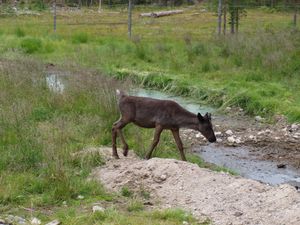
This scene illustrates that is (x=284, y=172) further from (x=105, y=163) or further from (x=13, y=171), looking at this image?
(x=13, y=171)

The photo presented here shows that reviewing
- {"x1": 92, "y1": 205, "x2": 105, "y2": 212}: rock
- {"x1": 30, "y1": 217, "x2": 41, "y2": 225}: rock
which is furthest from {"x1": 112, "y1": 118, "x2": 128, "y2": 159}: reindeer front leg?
{"x1": 30, "y1": 217, "x2": 41, "y2": 225}: rock

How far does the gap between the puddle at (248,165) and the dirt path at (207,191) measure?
6.32 feet

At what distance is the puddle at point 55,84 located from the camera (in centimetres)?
1420

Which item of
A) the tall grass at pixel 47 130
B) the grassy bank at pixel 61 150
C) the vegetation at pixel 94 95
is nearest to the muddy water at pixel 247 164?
the vegetation at pixel 94 95

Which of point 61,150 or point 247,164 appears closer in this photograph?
point 61,150

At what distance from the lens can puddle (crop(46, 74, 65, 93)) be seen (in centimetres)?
1420

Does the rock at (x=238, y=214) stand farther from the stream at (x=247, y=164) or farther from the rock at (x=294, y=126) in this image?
the rock at (x=294, y=126)

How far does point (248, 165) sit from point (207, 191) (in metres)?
3.28

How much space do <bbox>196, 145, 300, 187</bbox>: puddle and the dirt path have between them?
1925mm

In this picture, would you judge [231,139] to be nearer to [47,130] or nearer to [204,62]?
[47,130]

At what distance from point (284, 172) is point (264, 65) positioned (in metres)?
7.80

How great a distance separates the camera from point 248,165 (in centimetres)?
1170

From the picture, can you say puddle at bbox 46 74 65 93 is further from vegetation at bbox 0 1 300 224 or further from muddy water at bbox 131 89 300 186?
muddy water at bbox 131 89 300 186

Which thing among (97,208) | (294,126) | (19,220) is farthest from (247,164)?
(19,220)
